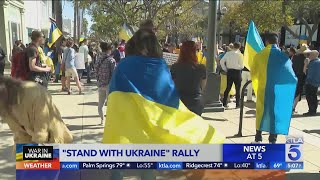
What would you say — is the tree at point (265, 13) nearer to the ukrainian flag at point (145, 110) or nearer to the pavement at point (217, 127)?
the pavement at point (217, 127)

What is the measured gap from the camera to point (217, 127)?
8.07 metres

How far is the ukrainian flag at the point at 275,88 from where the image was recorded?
590cm

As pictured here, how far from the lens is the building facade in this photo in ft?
77.9

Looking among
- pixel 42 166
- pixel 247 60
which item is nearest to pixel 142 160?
pixel 42 166

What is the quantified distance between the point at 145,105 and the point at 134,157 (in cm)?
58

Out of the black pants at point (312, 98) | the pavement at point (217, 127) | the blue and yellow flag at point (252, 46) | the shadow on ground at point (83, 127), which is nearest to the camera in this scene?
→ the pavement at point (217, 127)

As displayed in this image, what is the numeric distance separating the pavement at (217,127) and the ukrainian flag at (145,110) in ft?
0.98

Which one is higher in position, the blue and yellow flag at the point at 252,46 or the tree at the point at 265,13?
the tree at the point at 265,13

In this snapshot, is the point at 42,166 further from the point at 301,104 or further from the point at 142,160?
the point at 301,104

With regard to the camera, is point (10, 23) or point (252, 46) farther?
point (10, 23)

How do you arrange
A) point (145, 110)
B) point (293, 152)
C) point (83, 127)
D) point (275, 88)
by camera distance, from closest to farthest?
point (293, 152)
point (145, 110)
point (275, 88)
point (83, 127)

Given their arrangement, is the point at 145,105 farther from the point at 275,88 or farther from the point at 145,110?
the point at 275,88

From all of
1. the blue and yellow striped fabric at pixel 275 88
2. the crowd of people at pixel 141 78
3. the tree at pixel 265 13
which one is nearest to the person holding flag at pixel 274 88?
the blue and yellow striped fabric at pixel 275 88

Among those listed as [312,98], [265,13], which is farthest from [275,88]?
[265,13]
